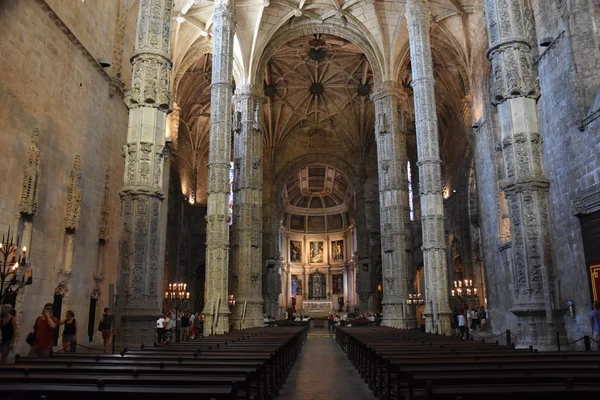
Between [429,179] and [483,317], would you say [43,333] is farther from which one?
[483,317]

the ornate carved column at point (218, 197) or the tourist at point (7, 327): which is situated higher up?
the ornate carved column at point (218, 197)

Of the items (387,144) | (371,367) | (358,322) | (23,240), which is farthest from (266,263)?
(371,367)

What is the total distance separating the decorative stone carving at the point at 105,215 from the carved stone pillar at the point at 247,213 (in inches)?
312

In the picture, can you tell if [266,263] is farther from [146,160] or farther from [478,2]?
[146,160]

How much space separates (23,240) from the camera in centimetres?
1338

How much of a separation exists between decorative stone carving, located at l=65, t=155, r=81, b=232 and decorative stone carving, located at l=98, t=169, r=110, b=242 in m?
2.12

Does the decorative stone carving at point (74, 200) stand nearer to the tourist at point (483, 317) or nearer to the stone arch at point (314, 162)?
the tourist at point (483, 317)

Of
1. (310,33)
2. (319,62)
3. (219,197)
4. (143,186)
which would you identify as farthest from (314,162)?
(143,186)

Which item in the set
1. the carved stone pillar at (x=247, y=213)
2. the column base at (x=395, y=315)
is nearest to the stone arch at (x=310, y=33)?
the carved stone pillar at (x=247, y=213)

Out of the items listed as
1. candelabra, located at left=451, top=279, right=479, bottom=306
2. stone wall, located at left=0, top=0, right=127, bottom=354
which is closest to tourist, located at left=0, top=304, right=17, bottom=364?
stone wall, located at left=0, top=0, right=127, bottom=354

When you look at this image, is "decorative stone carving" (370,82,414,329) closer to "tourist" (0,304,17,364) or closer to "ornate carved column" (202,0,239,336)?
"ornate carved column" (202,0,239,336)

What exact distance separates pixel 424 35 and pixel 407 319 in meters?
13.6

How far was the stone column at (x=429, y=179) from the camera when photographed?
17812mm

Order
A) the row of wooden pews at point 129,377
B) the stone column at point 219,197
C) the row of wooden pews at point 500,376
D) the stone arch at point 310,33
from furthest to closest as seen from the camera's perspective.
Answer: the stone arch at point 310,33 < the stone column at point 219,197 < the row of wooden pews at point 129,377 < the row of wooden pews at point 500,376
